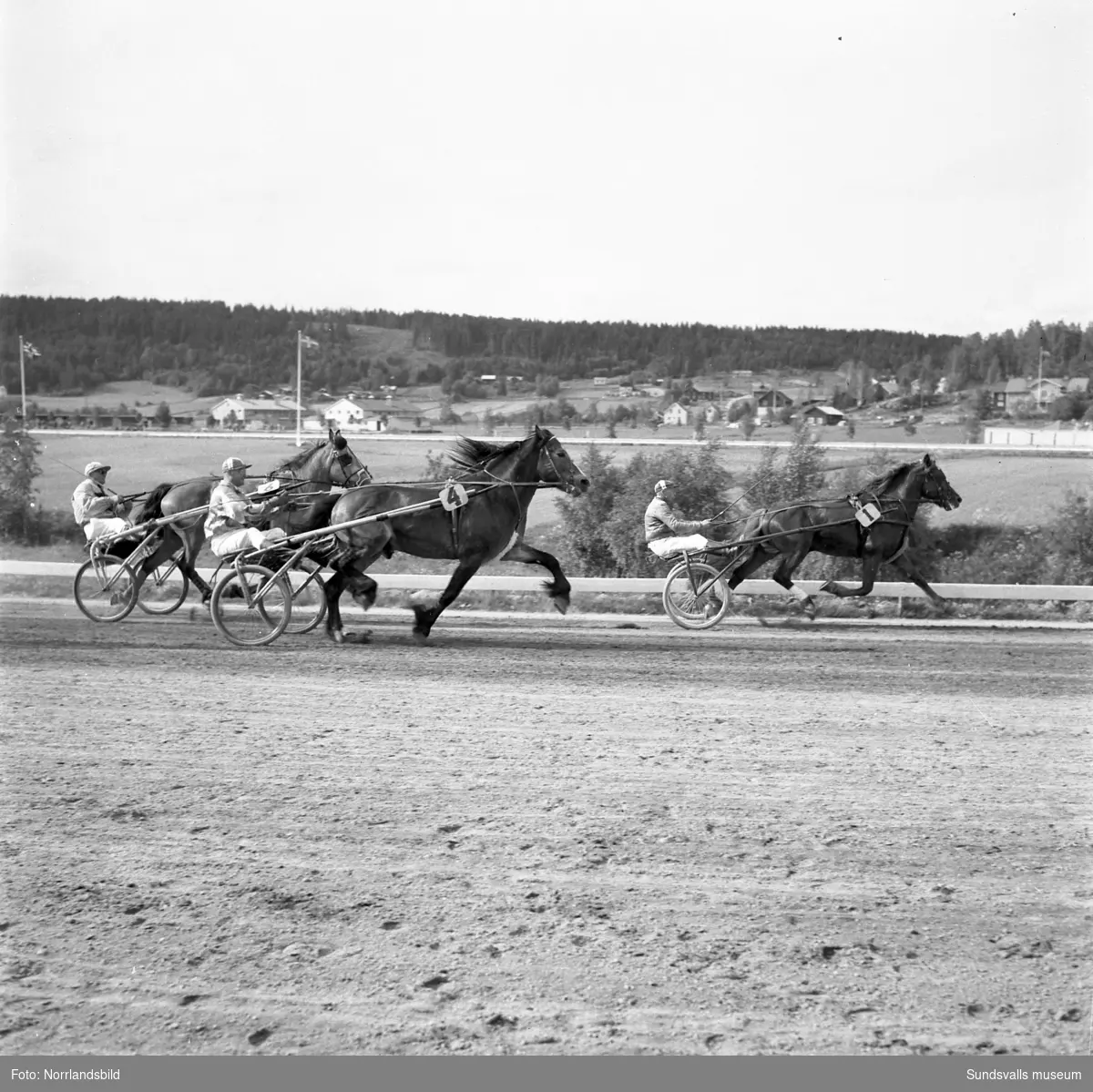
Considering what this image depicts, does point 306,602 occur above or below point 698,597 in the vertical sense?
below

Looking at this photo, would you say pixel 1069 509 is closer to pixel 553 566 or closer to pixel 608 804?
pixel 553 566

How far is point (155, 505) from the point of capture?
40.3 ft

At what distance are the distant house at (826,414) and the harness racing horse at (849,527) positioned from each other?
34485mm

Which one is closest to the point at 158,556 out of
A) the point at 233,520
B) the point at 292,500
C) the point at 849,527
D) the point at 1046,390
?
the point at 292,500

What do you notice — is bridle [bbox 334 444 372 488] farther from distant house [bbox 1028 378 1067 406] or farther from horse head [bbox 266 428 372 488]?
distant house [bbox 1028 378 1067 406]

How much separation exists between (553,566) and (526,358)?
37.9 metres

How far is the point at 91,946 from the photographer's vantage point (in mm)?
4172

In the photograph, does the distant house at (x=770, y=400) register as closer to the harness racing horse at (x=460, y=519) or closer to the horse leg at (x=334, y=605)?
the harness racing horse at (x=460, y=519)

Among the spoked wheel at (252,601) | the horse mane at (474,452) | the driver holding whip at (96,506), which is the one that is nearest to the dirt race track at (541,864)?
the spoked wheel at (252,601)

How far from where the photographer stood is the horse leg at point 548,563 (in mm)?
10930

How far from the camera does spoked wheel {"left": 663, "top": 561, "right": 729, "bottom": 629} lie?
38.7 ft

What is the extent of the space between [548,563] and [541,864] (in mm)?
6094

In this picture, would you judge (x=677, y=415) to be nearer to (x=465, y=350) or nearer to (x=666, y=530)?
(x=465, y=350)
